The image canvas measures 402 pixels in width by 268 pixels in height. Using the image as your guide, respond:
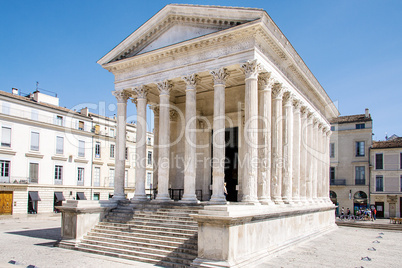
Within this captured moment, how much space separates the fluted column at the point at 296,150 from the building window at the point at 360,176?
84.8 ft

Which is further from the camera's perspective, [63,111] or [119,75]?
[63,111]

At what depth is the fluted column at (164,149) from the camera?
57.2ft

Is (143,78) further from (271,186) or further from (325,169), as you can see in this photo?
(325,169)

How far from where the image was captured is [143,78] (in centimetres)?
1898

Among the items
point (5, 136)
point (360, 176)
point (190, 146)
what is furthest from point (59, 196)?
point (360, 176)

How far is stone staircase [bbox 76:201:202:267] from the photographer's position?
12.9m

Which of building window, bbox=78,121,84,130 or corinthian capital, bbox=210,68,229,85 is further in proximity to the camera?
building window, bbox=78,121,84,130

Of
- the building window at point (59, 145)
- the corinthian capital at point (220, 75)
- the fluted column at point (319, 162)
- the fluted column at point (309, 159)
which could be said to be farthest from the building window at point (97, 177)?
the corinthian capital at point (220, 75)

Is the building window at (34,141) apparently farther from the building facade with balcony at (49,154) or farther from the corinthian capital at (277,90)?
the corinthian capital at (277,90)

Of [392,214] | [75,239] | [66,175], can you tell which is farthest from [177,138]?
[392,214]

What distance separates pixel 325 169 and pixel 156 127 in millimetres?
13294

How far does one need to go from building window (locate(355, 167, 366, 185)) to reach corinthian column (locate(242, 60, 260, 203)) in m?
32.0

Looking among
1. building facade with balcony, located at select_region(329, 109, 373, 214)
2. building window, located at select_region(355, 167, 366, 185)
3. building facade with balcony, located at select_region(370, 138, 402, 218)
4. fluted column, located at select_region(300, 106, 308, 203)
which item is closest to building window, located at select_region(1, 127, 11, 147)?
fluted column, located at select_region(300, 106, 308, 203)

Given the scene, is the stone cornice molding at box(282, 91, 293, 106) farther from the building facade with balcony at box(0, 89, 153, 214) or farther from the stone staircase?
the building facade with balcony at box(0, 89, 153, 214)
